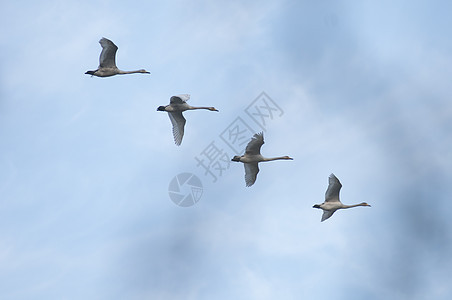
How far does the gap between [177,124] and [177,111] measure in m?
1.25

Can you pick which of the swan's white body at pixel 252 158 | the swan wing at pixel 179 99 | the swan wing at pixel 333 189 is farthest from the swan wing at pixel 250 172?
the swan wing at pixel 179 99

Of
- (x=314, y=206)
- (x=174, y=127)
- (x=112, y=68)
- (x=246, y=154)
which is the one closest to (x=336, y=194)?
(x=314, y=206)

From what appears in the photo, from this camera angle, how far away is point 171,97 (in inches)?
3533

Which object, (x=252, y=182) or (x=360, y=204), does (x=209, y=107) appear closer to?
(x=252, y=182)

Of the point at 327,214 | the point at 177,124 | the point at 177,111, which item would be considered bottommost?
the point at 327,214

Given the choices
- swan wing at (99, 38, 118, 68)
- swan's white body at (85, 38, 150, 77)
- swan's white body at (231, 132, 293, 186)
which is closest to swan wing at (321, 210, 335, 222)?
swan's white body at (231, 132, 293, 186)

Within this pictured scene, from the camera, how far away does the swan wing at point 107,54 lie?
8838 cm

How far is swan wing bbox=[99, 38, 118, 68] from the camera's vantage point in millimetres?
88375

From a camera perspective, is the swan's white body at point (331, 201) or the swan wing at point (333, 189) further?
the swan's white body at point (331, 201)

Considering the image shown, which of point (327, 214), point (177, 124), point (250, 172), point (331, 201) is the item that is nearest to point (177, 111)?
point (177, 124)

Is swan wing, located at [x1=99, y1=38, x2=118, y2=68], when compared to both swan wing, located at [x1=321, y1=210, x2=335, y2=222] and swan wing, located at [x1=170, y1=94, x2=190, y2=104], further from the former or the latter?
swan wing, located at [x1=321, y1=210, x2=335, y2=222]

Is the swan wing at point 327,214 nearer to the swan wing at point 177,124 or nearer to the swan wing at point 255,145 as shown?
the swan wing at point 255,145

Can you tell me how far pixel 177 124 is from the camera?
91500 millimetres

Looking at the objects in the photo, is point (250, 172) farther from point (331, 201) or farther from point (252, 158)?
point (331, 201)
